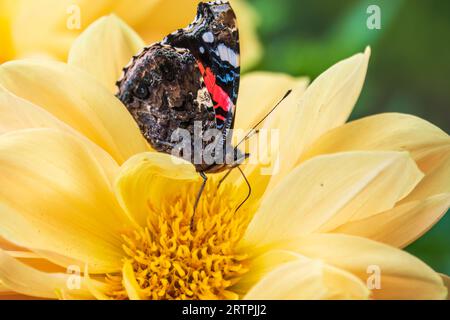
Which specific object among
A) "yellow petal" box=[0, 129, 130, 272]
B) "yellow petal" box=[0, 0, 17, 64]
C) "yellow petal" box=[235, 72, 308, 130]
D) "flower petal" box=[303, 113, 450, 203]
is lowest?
"yellow petal" box=[0, 129, 130, 272]

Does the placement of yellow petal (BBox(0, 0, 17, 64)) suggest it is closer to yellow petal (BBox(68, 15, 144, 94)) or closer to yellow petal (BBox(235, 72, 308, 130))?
yellow petal (BBox(68, 15, 144, 94))

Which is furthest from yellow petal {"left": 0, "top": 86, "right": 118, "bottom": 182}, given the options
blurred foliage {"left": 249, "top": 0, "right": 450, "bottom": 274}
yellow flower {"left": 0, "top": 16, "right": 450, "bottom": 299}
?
blurred foliage {"left": 249, "top": 0, "right": 450, "bottom": 274}

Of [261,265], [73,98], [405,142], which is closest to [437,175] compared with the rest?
[405,142]

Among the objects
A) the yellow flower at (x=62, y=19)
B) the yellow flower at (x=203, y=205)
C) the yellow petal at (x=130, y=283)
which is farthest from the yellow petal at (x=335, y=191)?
the yellow flower at (x=62, y=19)

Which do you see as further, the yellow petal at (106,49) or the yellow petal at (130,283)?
the yellow petal at (106,49)

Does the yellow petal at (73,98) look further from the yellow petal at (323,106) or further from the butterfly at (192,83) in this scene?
the yellow petal at (323,106)

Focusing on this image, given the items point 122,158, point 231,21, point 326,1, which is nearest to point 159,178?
point 122,158
